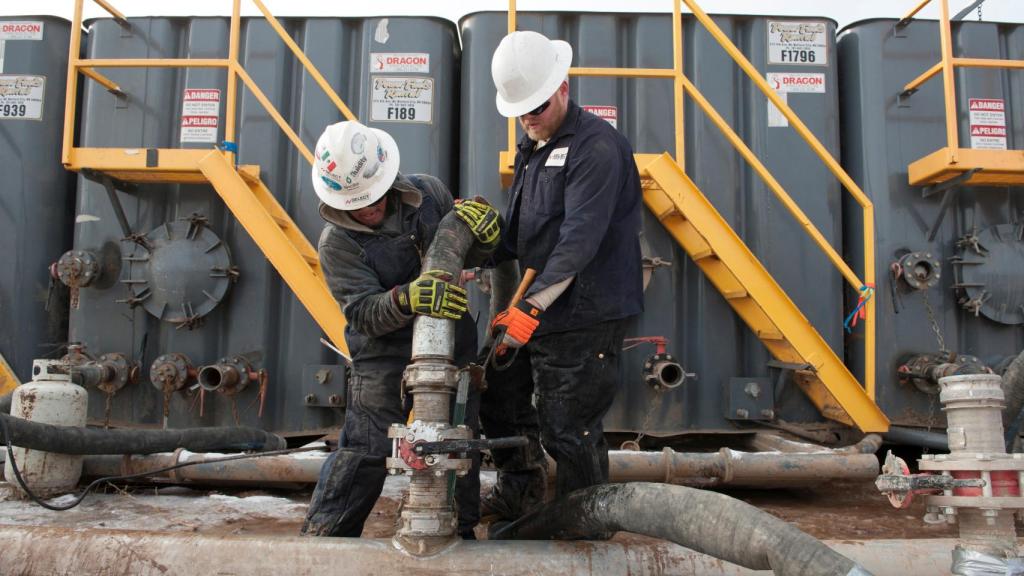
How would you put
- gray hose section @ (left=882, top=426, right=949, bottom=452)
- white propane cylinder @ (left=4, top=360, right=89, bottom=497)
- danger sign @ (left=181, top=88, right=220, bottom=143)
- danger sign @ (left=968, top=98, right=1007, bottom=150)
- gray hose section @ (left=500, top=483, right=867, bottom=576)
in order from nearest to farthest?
gray hose section @ (left=500, top=483, right=867, bottom=576) → white propane cylinder @ (left=4, top=360, right=89, bottom=497) → gray hose section @ (left=882, top=426, right=949, bottom=452) → danger sign @ (left=968, top=98, right=1007, bottom=150) → danger sign @ (left=181, top=88, right=220, bottom=143)

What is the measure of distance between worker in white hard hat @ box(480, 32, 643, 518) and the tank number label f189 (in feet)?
8.08

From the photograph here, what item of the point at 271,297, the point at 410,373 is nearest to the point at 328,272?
the point at 410,373

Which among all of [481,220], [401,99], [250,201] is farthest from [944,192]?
[250,201]

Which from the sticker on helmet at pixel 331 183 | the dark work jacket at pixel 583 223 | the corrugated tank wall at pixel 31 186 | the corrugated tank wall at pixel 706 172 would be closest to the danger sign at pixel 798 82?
the corrugated tank wall at pixel 706 172

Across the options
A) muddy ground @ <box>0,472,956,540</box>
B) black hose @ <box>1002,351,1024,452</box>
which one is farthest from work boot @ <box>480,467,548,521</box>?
black hose @ <box>1002,351,1024,452</box>

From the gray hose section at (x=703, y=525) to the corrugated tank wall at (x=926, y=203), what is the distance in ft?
9.36

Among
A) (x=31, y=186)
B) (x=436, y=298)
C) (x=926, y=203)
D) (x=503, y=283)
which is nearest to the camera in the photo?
(x=436, y=298)

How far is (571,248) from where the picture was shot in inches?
86.9

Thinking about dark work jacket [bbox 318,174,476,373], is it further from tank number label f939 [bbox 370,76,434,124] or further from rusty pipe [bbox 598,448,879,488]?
tank number label f939 [bbox 370,76,434,124]

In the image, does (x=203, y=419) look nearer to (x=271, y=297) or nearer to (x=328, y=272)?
(x=271, y=297)

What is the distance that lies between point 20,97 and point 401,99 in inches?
105

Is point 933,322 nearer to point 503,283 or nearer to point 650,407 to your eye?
point 650,407

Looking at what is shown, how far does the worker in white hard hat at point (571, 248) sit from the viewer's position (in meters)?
2.27

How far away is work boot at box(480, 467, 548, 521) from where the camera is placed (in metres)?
2.71
